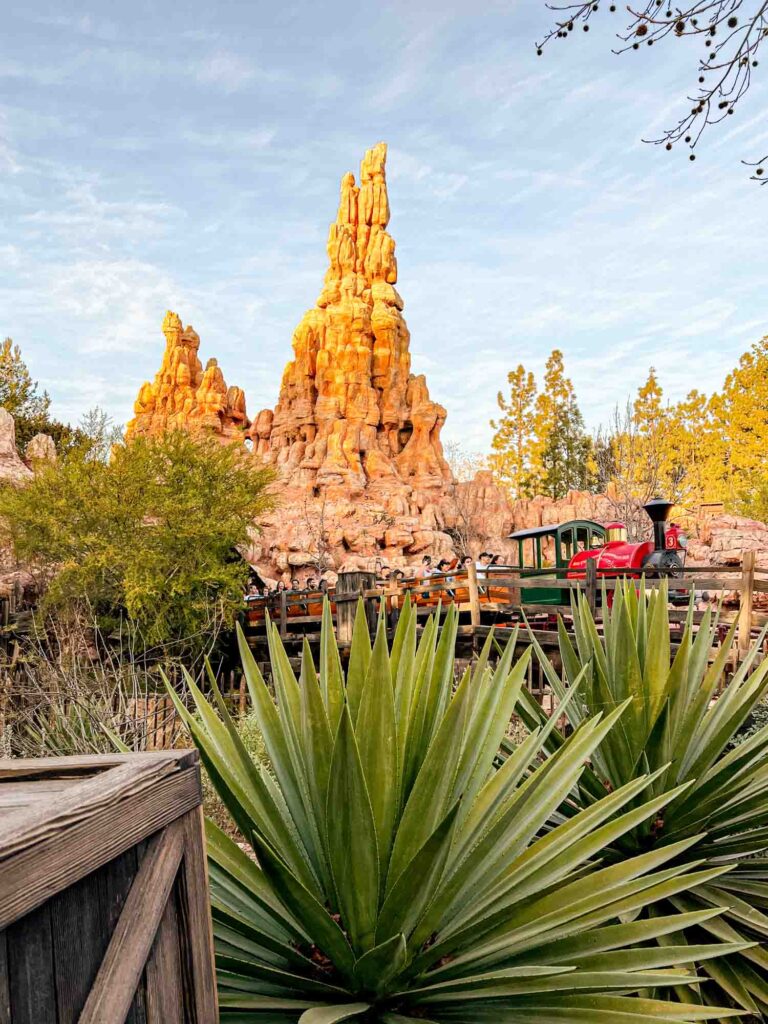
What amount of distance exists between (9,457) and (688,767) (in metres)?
24.3

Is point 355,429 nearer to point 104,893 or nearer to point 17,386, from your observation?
point 17,386

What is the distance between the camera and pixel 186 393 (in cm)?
5831

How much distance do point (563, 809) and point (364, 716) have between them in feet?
4.97

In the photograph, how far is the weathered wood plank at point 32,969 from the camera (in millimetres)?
1096

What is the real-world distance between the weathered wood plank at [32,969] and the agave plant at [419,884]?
0.67 meters

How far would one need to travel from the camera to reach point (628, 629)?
3430 mm

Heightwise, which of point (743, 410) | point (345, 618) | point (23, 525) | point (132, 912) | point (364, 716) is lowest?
point (345, 618)

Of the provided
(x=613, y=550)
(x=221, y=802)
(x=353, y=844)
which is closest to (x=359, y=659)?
(x=353, y=844)

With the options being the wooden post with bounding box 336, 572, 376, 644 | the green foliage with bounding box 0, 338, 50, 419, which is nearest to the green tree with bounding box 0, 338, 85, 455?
the green foliage with bounding box 0, 338, 50, 419

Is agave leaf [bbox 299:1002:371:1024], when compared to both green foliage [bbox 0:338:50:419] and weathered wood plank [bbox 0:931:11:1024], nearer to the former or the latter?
weathered wood plank [bbox 0:931:11:1024]

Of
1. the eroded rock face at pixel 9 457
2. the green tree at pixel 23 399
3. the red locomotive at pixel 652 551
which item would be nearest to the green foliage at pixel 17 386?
the green tree at pixel 23 399

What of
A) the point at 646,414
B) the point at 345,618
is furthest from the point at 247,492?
the point at 646,414

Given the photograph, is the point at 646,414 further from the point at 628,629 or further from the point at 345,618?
the point at 628,629

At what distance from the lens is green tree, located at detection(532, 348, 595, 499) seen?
1955 inches
